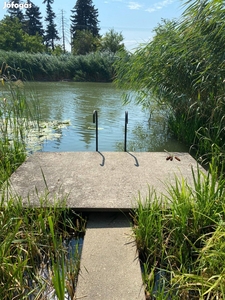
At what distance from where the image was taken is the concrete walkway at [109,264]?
1.35m

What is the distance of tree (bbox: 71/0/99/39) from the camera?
1373 inches

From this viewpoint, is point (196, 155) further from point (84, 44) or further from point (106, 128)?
point (84, 44)

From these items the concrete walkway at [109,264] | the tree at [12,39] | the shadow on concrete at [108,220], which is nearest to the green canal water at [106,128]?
the shadow on concrete at [108,220]

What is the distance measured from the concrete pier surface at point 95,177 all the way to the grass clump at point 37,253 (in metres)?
0.14

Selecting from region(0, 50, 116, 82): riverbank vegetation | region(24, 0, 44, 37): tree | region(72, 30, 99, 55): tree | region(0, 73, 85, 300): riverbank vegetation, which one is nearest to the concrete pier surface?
region(0, 73, 85, 300): riverbank vegetation

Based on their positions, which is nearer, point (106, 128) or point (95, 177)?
point (95, 177)

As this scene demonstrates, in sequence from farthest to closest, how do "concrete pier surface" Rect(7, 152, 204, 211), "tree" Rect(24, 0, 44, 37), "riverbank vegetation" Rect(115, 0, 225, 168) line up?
"tree" Rect(24, 0, 44, 37), "riverbank vegetation" Rect(115, 0, 225, 168), "concrete pier surface" Rect(7, 152, 204, 211)

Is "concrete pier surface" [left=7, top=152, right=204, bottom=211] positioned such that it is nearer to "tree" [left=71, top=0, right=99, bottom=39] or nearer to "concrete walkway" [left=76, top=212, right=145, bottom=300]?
"concrete walkway" [left=76, top=212, right=145, bottom=300]

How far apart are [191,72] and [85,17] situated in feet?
119

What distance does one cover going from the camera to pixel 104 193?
2.21m

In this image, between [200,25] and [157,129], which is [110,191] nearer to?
[200,25]

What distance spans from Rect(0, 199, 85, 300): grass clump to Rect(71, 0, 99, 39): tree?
1430 inches

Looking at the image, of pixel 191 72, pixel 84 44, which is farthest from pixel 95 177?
pixel 84 44

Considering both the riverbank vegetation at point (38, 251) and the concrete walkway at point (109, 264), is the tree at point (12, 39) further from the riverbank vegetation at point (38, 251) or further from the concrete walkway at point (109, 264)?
the concrete walkway at point (109, 264)
